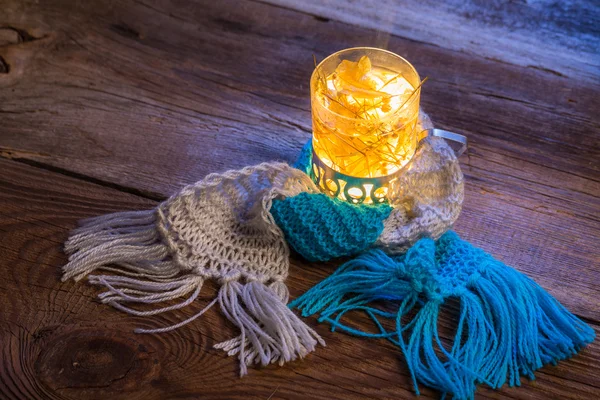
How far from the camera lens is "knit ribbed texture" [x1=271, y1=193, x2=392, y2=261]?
0.95m

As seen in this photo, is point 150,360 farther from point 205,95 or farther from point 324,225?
point 205,95

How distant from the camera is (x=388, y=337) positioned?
914mm

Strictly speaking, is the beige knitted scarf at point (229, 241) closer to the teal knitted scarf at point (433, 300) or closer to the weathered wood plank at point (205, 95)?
the teal knitted scarf at point (433, 300)

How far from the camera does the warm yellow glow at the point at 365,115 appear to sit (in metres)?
0.94

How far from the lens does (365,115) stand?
949mm

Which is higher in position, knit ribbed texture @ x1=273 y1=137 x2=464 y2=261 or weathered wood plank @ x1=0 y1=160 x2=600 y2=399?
knit ribbed texture @ x1=273 y1=137 x2=464 y2=261

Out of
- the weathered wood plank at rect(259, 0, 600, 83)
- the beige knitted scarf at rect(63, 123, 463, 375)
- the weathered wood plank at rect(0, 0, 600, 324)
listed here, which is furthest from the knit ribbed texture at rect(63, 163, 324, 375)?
the weathered wood plank at rect(259, 0, 600, 83)

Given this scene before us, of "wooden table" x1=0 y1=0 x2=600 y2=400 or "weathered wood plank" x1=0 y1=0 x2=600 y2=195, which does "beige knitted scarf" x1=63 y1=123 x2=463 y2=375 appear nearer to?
"wooden table" x1=0 y1=0 x2=600 y2=400

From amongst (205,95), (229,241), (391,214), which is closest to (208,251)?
(229,241)

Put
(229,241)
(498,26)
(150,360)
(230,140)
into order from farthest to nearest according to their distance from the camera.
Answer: (498,26)
(230,140)
(229,241)
(150,360)

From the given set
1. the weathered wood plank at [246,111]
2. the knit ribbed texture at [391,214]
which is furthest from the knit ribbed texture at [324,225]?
the weathered wood plank at [246,111]

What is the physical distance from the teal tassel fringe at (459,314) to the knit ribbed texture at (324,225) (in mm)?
37

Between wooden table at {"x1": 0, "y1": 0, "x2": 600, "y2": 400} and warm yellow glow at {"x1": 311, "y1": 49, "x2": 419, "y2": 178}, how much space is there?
17 centimetres

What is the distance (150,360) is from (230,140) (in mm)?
444
